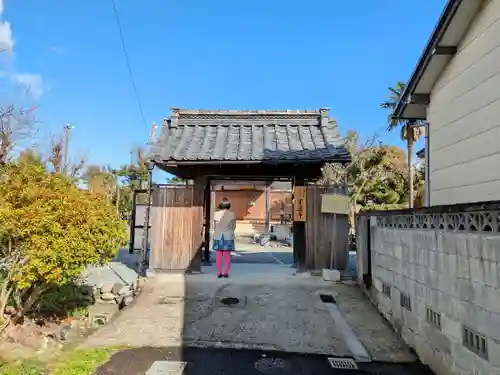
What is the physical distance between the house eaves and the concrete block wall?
8.95 feet

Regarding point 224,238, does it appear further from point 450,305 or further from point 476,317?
point 476,317

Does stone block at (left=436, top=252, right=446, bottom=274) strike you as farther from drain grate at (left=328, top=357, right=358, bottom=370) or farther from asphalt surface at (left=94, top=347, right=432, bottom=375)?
drain grate at (left=328, top=357, right=358, bottom=370)

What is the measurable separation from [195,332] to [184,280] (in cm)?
247

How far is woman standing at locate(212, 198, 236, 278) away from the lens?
310 inches

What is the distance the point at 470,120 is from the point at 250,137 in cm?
490

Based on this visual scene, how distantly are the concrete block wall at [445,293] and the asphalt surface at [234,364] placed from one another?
52 centimetres

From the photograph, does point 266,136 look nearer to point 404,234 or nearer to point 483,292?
point 404,234

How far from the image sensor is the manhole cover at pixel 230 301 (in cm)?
641

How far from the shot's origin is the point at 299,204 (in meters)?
8.24

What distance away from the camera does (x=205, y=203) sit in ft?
29.3

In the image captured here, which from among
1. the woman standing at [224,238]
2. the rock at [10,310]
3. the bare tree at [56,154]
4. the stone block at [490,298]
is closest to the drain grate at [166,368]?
the rock at [10,310]

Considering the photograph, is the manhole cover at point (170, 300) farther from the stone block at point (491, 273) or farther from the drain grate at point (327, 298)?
the stone block at point (491, 273)

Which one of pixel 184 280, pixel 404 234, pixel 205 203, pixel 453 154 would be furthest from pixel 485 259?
pixel 205 203

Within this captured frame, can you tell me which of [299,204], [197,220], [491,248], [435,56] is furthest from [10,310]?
[435,56]
